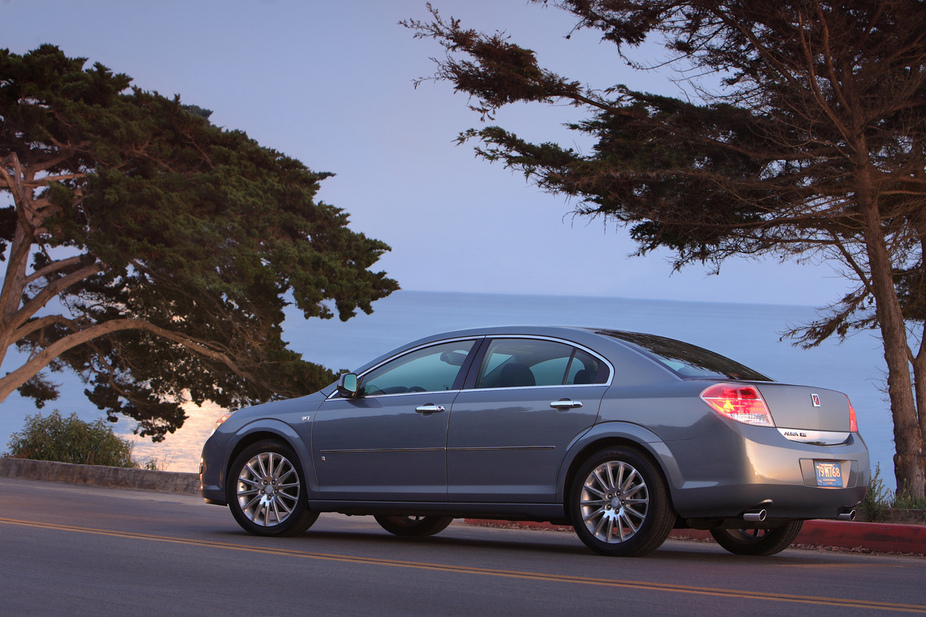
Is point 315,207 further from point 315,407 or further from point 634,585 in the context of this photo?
point 634,585

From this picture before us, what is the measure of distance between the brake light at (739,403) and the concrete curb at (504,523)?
2.93 meters

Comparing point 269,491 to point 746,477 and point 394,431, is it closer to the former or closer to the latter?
point 394,431

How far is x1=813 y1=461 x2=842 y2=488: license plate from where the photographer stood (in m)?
7.41

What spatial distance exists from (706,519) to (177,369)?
2653 cm

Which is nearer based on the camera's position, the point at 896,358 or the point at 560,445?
the point at 560,445

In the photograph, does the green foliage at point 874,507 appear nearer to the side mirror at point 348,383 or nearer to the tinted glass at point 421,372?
the tinted glass at point 421,372

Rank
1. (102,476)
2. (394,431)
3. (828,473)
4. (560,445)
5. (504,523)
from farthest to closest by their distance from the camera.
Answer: (102,476) → (504,523) → (394,431) → (560,445) → (828,473)

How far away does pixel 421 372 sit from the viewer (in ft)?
28.6

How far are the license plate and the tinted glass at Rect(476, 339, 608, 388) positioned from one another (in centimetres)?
158

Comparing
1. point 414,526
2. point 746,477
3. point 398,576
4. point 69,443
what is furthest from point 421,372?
point 69,443

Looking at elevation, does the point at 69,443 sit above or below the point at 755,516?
above

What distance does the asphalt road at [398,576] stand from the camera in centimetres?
543

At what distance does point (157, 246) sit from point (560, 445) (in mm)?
21381

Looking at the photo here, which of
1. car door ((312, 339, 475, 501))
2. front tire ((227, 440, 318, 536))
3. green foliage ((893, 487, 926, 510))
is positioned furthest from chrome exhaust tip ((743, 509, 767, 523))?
green foliage ((893, 487, 926, 510))
